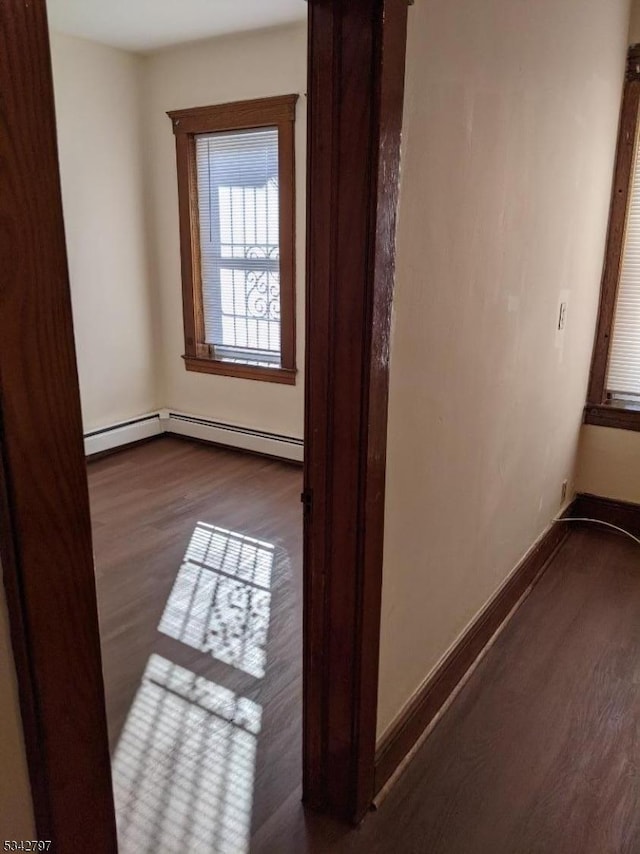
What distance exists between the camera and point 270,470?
4.24 metres

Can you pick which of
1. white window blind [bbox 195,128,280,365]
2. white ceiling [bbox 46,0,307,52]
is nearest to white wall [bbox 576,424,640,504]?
white window blind [bbox 195,128,280,365]

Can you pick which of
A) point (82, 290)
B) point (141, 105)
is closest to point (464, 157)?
point (82, 290)

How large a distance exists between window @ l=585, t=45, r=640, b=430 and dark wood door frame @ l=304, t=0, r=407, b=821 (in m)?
2.18

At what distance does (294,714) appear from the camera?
204 centimetres

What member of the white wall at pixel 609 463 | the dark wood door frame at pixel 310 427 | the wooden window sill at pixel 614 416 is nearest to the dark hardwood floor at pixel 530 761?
the dark wood door frame at pixel 310 427

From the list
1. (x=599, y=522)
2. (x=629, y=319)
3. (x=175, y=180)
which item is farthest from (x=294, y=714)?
(x=175, y=180)

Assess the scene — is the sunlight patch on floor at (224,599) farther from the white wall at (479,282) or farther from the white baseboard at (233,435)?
the white baseboard at (233,435)

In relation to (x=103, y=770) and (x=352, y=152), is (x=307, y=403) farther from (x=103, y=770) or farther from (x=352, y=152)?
(x=103, y=770)

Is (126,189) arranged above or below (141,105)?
below

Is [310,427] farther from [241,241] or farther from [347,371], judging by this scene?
[241,241]

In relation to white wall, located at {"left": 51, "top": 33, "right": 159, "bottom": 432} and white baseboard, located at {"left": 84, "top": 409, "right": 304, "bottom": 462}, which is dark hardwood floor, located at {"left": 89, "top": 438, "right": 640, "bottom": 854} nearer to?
white baseboard, located at {"left": 84, "top": 409, "right": 304, "bottom": 462}

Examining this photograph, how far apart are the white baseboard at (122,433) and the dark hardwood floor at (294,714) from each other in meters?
1.22

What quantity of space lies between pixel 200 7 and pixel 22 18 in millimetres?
3382

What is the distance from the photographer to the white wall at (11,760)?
0.66 meters
